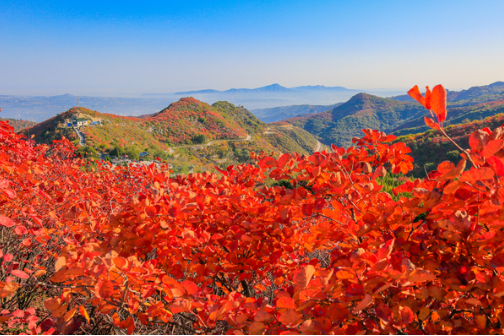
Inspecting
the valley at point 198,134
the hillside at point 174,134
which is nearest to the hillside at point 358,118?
the valley at point 198,134

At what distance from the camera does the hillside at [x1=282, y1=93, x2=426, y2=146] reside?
70.9 metres

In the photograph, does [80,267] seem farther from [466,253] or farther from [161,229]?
[466,253]

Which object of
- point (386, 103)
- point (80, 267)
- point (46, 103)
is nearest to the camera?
point (80, 267)

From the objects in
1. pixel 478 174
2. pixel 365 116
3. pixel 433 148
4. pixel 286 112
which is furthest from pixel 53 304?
pixel 286 112

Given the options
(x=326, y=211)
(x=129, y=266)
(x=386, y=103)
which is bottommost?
(x=129, y=266)

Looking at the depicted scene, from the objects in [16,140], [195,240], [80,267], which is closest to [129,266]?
[80,267]

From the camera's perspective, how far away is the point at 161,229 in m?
1.31

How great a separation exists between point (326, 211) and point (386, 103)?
97.1 meters

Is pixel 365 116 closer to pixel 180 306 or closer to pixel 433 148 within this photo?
pixel 433 148

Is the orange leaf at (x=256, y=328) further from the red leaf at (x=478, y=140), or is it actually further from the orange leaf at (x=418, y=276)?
the red leaf at (x=478, y=140)

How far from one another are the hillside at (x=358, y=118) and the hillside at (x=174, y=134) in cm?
3199

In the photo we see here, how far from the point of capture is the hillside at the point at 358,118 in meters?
70.9

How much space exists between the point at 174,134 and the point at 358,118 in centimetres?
6116

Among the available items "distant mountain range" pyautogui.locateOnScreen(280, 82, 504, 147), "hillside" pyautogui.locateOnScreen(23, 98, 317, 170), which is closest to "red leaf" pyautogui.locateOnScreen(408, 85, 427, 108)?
"hillside" pyautogui.locateOnScreen(23, 98, 317, 170)
